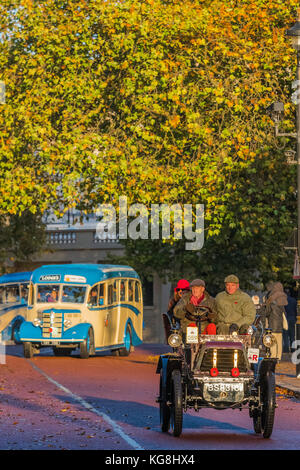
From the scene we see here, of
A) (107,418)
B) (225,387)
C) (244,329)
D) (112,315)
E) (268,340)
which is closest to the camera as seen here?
(225,387)

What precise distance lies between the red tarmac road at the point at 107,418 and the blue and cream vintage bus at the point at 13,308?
1418cm

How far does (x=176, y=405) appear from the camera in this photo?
42.0 feet

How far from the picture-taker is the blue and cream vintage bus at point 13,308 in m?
39.2

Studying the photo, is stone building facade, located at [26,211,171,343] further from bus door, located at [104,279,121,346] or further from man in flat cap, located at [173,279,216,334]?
man in flat cap, located at [173,279,216,334]

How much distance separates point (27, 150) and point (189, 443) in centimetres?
2058

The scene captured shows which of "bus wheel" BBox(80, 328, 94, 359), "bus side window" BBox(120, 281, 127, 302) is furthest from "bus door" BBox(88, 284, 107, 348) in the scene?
"bus side window" BBox(120, 281, 127, 302)

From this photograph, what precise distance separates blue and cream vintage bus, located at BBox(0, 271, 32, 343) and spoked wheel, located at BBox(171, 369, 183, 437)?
84.9 ft

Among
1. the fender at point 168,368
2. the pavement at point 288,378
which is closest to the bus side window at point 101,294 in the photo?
the pavement at point 288,378

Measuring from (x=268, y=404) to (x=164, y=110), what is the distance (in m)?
17.5

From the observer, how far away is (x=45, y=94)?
30125 mm

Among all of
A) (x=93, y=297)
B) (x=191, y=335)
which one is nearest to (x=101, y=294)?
(x=93, y=297)

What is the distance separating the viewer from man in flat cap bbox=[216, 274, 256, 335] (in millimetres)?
13984

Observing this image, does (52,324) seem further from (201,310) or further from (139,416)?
(201,310)
